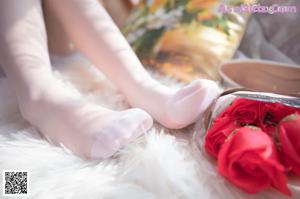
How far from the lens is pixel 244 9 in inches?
28.4

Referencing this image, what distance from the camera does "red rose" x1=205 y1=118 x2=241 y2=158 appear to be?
1.40ft

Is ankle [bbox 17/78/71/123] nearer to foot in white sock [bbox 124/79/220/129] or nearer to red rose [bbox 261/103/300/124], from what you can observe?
foot in white sock [bbox 124/79/220/129]

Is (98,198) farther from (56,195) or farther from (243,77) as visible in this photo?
(243,77)

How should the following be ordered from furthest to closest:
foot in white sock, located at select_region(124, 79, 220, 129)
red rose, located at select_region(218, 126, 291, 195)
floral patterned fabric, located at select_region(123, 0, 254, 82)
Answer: floral patterned fabric, located at select_region(123, 0, 254, 82), foot in white sock, located at select_region(124, 79, 220, 129), red rose, located at select_region(218, 126, 291, 195)

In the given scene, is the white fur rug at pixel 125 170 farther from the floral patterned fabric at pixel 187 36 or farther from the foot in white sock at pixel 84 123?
the floral patterned fabric at pixel 187 36

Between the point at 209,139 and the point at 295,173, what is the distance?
0.34 feet

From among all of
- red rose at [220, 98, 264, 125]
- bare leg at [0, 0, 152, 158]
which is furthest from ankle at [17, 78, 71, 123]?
red rose at [220, 98, 264, 125]

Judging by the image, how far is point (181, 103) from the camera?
50 cm

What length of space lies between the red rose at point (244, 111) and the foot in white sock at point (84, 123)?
0.34 ft

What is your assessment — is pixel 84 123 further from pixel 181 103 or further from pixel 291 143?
pixel 291 143

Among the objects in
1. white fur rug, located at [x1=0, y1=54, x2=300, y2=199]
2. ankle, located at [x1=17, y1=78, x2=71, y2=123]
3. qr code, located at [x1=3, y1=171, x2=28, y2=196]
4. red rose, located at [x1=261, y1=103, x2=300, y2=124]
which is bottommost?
white fur rug, located at [x1=0, y1=54, x2=300, y2=199]

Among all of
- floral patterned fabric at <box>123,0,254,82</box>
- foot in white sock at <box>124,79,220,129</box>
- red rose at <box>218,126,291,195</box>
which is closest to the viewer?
red rose at <box>218,126,291,195</box>

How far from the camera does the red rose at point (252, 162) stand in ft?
1.19

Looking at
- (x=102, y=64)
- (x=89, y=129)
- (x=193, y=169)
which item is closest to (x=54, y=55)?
(x=102, y=64)
